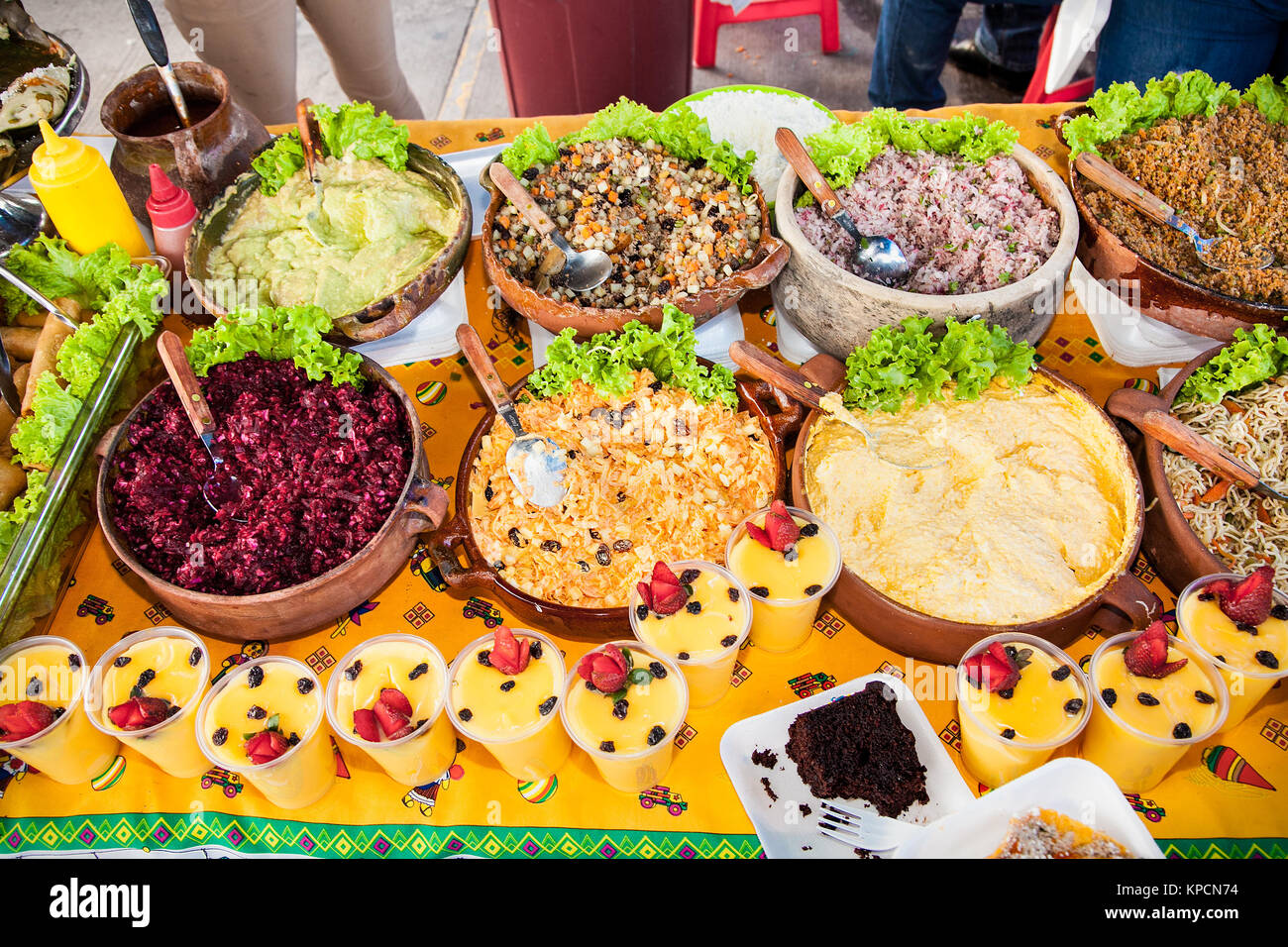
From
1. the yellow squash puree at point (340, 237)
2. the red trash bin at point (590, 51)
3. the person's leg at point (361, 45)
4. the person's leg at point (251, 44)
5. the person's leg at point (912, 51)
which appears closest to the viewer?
the yellow squash puree at point (340, 237)

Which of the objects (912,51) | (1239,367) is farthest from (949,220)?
(912,51)

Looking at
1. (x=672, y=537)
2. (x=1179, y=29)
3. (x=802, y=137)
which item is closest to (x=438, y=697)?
(x=672, y=537)

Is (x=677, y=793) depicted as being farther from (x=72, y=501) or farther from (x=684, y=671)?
(x=72, y=501)

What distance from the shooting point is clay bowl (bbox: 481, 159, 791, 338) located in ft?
8.45

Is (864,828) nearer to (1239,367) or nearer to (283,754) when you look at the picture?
(283,754)

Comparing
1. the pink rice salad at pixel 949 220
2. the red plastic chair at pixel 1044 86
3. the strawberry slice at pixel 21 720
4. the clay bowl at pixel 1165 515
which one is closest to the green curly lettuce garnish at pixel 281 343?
the strawberry slice at pixel 21 720

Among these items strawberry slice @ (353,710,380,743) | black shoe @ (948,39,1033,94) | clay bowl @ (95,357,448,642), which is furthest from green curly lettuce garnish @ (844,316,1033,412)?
black shoe @ (948,39,1033,94)

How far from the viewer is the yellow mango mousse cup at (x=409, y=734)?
1.99m

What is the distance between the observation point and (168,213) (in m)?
2.79

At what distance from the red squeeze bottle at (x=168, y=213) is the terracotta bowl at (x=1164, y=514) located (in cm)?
289

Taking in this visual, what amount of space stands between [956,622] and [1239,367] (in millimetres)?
1155

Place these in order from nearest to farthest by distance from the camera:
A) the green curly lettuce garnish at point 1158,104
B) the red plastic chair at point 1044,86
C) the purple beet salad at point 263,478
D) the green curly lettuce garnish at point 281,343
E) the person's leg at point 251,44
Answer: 1. the purple beet salad at point 263,478
2. the green curly lettuce garnish at point 281,343
3. the green curly lettuce garnish at point 1158,104
4. the person's leg at point 251,44
5. the red plastic chair at point 1044,86

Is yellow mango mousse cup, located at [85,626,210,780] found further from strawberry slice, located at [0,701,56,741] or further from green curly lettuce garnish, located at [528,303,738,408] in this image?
green curly lettuce garnish, located at [528,303,738,408]

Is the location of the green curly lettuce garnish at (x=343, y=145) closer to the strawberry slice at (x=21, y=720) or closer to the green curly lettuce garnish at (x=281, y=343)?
the green curly lettuce garnish at (x=281, y=343)
